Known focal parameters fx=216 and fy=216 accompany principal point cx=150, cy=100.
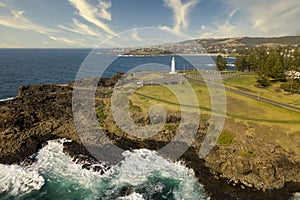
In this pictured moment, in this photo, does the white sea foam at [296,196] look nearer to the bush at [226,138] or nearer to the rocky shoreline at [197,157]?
the rocky shoreline at [197,157]

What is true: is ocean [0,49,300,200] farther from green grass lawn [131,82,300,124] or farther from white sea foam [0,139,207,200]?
green grass lawn [131,82,300,124]

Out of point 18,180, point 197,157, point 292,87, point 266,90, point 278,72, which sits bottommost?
point 18,180

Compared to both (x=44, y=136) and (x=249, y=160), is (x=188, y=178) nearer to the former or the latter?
(x=249, y=160)

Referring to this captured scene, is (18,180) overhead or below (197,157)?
below

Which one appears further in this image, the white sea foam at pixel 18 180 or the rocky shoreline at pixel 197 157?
the rocky shoreline at pixel 197 157

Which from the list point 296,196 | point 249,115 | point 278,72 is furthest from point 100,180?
point 278,72

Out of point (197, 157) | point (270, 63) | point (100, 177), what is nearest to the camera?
point (100, 177)

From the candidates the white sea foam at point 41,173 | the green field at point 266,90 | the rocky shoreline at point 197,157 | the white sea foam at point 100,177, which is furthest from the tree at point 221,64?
the white sea foam at point 41,173

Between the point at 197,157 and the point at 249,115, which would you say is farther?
the point at 249,115

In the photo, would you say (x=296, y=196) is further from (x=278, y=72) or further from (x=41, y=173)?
(x=278, y=72)
